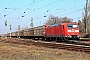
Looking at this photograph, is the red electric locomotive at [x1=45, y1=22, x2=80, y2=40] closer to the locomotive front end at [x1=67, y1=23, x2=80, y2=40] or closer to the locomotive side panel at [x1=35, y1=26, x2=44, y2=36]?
the locomotive front end at [x1=67, y1=23, x2=80, y2=40]

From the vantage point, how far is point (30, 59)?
40.7 feet

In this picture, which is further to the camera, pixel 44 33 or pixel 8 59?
pixel 44 33

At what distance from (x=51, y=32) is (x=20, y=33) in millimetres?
32642

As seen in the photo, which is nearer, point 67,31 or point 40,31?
point 67,31

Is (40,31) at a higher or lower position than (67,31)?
higher


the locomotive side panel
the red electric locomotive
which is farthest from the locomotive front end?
the locomotive side panel

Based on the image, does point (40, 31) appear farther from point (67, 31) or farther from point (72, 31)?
point (67, 31)

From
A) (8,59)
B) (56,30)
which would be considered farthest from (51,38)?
(8,59)

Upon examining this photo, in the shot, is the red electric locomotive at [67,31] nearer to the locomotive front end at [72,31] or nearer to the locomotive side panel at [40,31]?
the locomotive front end at [72,31]

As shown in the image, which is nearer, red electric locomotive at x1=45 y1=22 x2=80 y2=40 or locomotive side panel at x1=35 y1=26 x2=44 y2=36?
red electric locomotive at x1=45 y1=22 x2=80 y2=40

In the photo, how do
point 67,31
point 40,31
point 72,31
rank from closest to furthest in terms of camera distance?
point 67,31, point 72,31, point 40,31

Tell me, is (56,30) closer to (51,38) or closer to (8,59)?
(51,38)

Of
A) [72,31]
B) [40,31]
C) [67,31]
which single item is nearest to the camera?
[67,31]

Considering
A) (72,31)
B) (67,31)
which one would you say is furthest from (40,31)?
(67,31)
